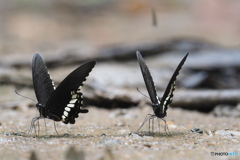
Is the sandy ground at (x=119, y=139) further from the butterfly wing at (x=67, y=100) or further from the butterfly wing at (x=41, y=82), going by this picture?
the butterfly wing at (x=41, y=82)

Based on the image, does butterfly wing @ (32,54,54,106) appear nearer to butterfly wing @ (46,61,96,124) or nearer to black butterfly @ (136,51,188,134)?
butterfly wing @ (46,61,96,124)

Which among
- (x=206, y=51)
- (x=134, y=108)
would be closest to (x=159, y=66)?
(x=206, y=51)

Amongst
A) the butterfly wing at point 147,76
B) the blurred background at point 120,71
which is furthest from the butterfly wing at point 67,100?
the butterfly wing at point 147,76

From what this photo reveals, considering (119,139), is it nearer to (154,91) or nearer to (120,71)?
(154,91)

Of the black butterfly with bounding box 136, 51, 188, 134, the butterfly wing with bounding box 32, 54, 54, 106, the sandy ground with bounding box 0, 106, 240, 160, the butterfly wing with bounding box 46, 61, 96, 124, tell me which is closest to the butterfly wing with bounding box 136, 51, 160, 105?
the black butterfly with bounding box 136, 51, 188, 134

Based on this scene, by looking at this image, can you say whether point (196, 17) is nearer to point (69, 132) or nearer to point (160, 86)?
point (160, 86)

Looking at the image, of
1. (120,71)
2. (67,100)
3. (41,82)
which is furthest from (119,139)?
(120,71)
